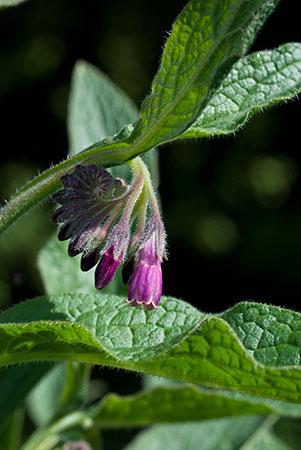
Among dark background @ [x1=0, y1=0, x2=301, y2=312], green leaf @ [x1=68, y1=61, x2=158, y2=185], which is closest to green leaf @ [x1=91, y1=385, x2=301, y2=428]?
green leaf @ [x1=68, y1=61, x2=158, y2=185]

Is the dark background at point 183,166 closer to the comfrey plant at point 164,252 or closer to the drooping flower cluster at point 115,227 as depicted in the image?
the comfrey plant at point 164,252

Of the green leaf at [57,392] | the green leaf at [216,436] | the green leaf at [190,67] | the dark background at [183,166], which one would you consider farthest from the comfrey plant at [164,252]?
the dark background at [183,166]

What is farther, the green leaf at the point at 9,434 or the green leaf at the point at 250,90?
the green leaf at the point at 9,434

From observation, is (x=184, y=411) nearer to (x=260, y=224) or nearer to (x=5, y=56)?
(x=260, y=224)

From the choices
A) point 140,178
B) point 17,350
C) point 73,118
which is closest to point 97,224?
point 140,178

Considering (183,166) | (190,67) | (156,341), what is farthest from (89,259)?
(183,166)

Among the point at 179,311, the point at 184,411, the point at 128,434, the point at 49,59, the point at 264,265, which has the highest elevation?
the point at 179,311

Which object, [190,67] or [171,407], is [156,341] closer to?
[190,67]

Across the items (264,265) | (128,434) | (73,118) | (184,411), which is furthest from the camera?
(264,265)

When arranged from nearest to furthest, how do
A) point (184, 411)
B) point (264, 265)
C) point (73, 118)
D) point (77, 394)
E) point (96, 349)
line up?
point (96, 349) → point (184, 411) → point (77, 394) → point (73, 118) → point (264, 265)
